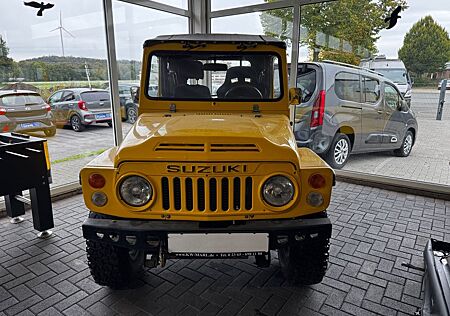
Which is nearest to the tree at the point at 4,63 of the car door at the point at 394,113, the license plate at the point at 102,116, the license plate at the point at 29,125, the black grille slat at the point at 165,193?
the license plate at the point at 29,125

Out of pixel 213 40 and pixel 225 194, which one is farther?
pixel 213 40

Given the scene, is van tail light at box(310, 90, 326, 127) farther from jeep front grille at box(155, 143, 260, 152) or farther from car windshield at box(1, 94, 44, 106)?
car windshield at box(1, 94, 44, 106)

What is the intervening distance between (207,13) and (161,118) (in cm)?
407

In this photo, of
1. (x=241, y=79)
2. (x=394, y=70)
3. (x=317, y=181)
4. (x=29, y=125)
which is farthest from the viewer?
(x=394, y=70)

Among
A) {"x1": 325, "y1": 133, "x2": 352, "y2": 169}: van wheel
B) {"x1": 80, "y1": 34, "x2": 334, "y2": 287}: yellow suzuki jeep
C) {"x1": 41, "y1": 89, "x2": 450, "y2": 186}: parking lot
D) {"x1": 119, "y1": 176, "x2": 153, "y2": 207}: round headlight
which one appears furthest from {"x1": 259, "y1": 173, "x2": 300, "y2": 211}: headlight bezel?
{"x1": 325, "y1": 133, "x2": 352, "y2": 169}: van wheel

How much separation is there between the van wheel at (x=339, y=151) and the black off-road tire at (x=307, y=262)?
316 centimetres

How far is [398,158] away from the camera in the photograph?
5.20 meters

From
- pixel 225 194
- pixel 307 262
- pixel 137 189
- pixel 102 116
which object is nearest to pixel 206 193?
pixel 225 194

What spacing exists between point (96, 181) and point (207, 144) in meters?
0.72

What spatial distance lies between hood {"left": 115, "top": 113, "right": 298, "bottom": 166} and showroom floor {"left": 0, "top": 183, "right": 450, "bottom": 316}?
1.08 metres

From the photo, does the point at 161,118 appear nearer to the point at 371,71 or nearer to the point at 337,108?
the point at 337,108

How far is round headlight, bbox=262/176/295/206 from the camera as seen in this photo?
1938 mm

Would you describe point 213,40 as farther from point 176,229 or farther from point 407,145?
point 407,145

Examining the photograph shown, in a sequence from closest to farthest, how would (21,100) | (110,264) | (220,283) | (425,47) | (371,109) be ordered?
(110,264), (220,283), (21,100), (425,47), (371,109)
